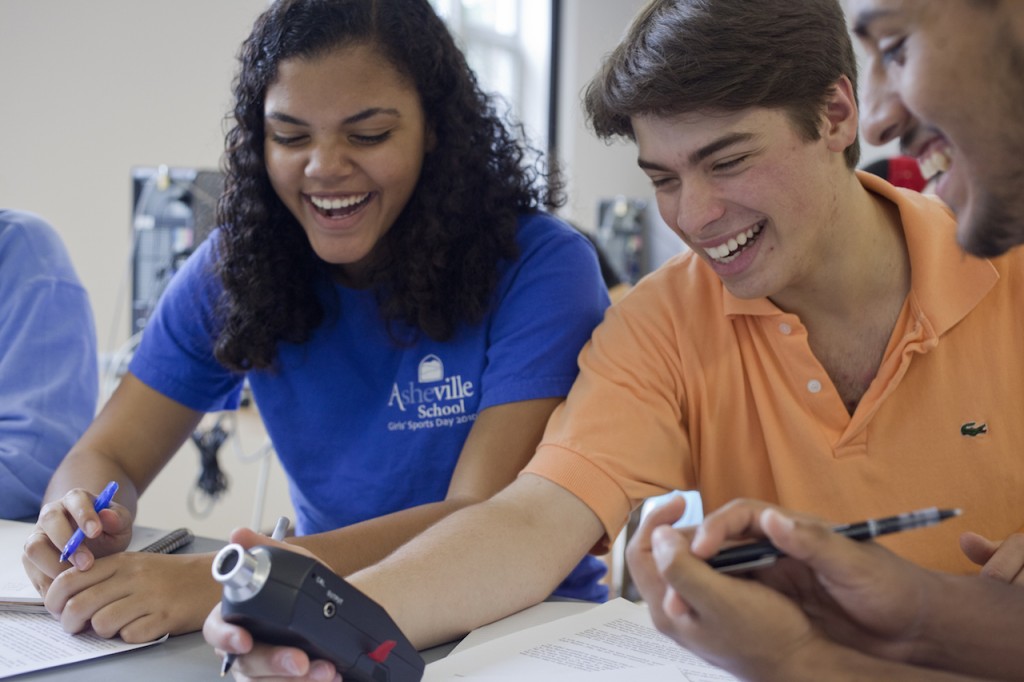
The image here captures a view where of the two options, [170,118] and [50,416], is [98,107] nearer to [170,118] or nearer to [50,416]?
[170,118]

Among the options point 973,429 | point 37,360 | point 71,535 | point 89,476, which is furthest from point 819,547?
point 37,360

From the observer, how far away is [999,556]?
108 centimetres

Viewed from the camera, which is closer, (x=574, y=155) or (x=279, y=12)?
(x=279, y=12)

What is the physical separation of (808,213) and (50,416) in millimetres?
1158

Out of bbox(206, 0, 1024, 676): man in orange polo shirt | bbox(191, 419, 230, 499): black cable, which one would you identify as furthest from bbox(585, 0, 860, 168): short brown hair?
bbox(191, 419, 230, 499): black cable

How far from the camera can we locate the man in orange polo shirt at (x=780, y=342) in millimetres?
1243

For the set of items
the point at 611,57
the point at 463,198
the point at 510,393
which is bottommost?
the point at 510,393

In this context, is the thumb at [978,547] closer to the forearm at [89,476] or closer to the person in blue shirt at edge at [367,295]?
the person in blue shirt at edge at [367,295]

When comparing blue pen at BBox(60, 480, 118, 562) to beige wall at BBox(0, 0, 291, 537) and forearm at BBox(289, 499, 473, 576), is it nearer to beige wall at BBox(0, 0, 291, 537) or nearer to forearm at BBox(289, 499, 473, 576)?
forearm at BBox(289, 499, 473, 576)

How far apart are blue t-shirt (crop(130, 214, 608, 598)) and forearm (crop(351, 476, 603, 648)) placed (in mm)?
226

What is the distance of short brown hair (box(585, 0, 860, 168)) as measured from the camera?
1229mm

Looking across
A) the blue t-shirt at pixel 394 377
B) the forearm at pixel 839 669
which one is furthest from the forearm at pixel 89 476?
the forearm at pixel 839 669

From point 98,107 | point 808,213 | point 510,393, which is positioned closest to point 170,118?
point 98,107

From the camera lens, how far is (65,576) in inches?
44.4
